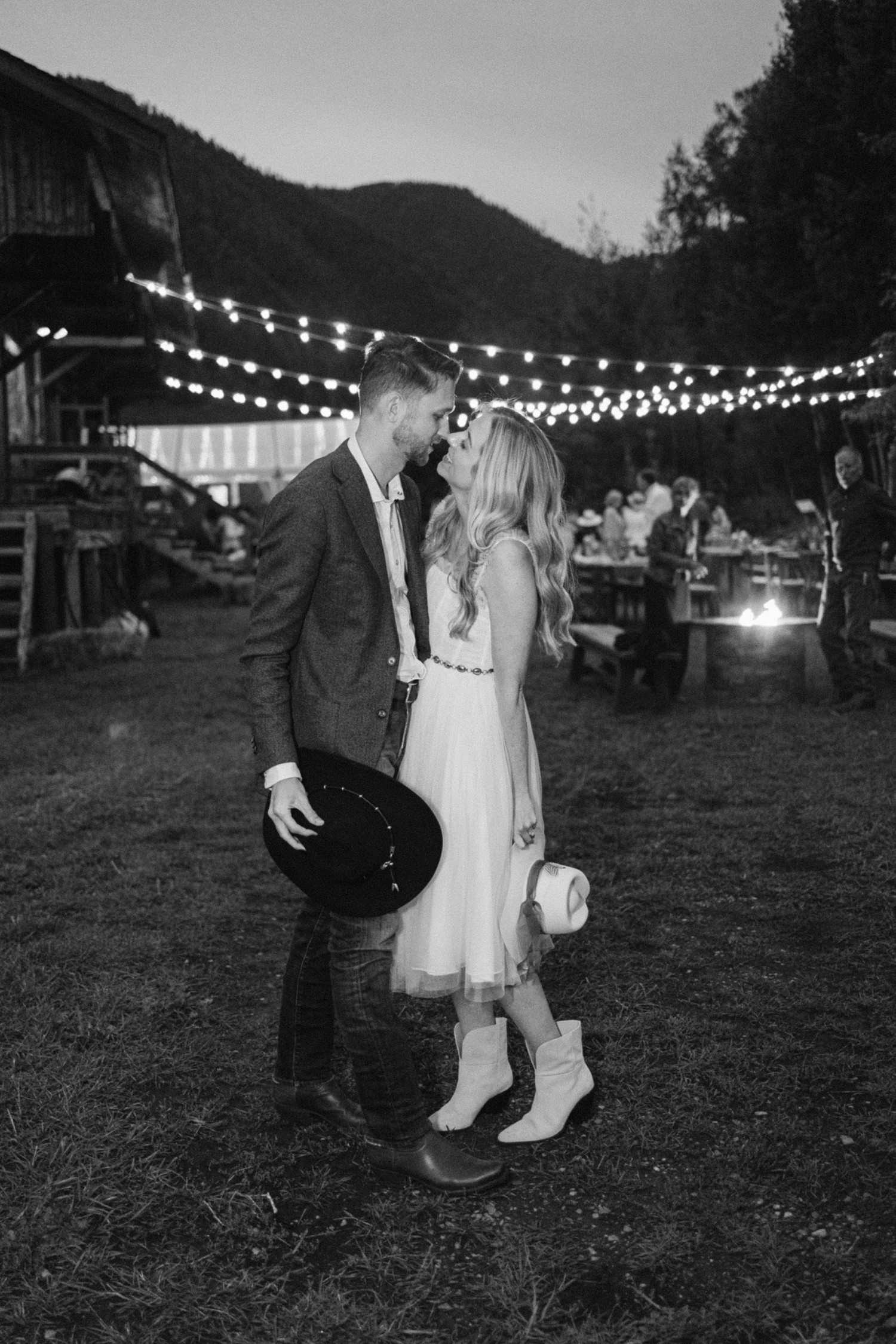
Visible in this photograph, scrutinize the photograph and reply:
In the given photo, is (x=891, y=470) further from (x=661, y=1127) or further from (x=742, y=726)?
(x=661, y=1127)

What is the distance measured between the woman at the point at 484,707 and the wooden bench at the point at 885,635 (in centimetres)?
738

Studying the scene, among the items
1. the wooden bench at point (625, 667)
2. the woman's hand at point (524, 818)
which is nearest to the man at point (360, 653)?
the woman's hand at point (524, 818)

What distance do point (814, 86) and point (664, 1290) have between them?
25889 mm

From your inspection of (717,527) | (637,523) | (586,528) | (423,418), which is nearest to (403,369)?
(423,418)

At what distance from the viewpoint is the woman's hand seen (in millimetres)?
3160

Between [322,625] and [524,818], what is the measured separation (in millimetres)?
704

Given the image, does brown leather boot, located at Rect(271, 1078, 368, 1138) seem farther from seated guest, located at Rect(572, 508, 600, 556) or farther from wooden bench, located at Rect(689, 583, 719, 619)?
seated guest, located at Rect(572, 508, 600, 556)

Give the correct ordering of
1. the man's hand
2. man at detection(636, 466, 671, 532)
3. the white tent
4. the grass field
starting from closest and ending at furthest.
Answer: the grass field
the man's hand
man at detection(636, 466, 671, 532)
the white tent

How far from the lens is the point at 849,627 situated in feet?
33.4

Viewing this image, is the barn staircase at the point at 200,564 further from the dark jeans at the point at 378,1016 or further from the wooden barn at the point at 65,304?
the dark jeans at the point at 378,1016

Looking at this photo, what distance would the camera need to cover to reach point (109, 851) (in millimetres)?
6223

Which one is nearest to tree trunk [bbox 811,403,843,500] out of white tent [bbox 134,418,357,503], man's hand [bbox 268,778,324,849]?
white tent [bbox 134,418,357,503]

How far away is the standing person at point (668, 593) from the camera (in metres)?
10.2

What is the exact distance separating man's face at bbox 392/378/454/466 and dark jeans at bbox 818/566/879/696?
25.5 feet
